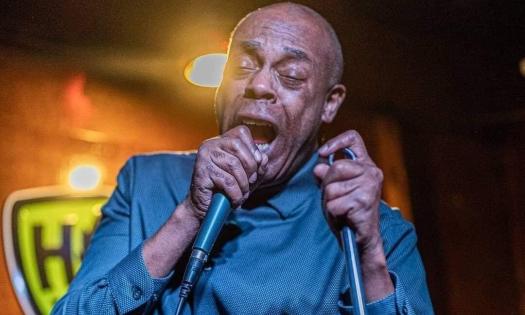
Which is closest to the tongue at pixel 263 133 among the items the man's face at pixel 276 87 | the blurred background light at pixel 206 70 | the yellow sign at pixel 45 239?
the man's face at pixel 276 87

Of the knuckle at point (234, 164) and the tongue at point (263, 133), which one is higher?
the tongue at point (263, 133)

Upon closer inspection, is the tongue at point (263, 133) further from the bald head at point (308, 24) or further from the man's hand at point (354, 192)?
the man's hand at point (354, 192)

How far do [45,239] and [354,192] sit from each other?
2434mm

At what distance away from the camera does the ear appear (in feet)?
5.46

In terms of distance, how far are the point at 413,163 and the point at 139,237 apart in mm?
3219

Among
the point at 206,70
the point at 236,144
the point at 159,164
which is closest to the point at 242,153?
the point at 236,144

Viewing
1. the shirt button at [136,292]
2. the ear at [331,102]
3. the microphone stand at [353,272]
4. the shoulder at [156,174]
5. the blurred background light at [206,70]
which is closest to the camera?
the microphone stand at [353,272]

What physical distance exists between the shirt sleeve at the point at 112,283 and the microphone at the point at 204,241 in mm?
220

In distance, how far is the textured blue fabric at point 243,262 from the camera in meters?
1.17

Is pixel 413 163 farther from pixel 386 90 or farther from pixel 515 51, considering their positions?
pixel 515 51

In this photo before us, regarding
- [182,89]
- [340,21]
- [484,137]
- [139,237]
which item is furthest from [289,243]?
[484,137]

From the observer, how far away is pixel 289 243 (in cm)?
141

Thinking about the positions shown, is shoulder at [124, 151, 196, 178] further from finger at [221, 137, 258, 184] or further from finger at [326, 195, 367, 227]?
finger at [326, 195, 367, 227]

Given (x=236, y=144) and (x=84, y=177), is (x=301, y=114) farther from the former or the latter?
(x=84, y=177)
